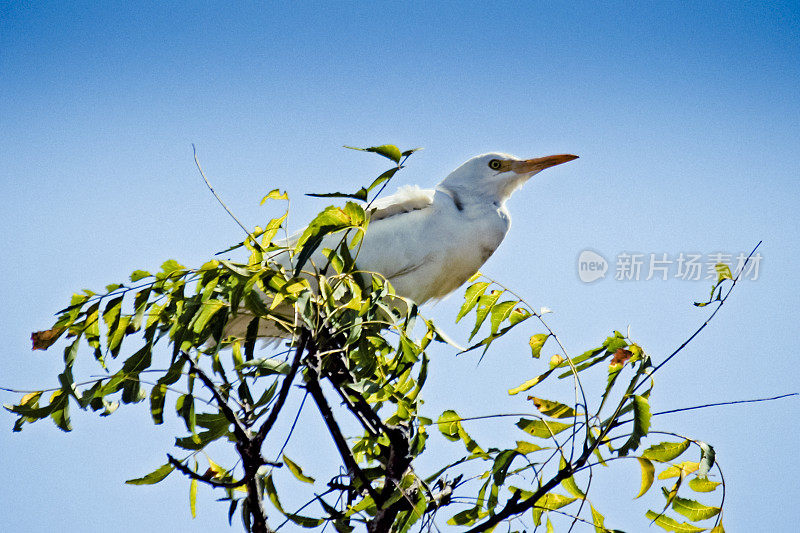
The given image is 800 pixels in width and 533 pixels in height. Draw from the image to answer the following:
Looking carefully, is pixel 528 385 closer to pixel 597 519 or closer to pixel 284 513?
pixel 597 519

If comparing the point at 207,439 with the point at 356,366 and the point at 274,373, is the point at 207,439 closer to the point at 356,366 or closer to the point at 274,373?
the point at 274,373

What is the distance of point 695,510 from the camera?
2.03m

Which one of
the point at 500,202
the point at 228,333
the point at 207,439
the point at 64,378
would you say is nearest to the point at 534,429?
→ the point at 207,439

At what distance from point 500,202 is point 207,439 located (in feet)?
9.56

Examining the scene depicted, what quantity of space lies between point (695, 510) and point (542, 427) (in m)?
0.43

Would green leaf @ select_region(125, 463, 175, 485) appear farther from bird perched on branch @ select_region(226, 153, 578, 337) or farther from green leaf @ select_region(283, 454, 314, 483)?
bird perched on branch @ select_region(226, 153, 578, 337)

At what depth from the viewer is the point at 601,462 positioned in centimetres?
200

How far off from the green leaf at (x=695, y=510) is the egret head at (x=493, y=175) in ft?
8.88

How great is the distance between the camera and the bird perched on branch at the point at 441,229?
4102 millimetres

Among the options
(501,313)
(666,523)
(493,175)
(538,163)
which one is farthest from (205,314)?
(538,163)

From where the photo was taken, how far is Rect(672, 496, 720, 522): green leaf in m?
2.02

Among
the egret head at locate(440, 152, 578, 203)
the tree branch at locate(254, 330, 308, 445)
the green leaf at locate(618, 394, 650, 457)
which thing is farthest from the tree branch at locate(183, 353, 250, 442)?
the egret head at locate(440, 152, 578, 203)

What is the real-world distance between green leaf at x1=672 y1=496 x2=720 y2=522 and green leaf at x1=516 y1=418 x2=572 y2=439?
34 cm

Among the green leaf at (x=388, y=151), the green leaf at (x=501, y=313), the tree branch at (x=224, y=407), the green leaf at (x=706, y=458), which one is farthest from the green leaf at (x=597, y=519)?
the green leaf at (x=388, y=151)
